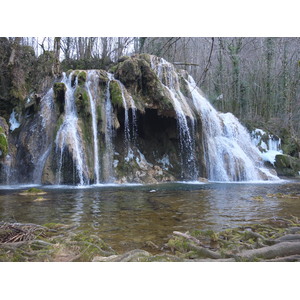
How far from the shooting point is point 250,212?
15.8 feet

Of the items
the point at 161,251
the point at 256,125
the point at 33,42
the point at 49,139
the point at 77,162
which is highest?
the point at 33,42

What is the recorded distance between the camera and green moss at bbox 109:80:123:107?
11141mm

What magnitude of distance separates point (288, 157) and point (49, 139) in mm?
9996

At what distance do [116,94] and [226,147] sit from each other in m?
5.28

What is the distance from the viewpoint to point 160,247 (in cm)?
316

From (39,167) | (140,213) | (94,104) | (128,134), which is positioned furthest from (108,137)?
(140,213)

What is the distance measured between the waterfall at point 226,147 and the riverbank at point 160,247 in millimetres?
8942

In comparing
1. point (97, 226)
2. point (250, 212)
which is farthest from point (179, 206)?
point (97, 226)

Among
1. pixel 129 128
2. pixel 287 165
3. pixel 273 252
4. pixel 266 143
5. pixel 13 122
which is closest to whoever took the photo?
pixel 273 252

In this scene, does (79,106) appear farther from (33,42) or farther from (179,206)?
(179,206)

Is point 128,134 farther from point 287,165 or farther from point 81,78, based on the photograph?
point 287,165

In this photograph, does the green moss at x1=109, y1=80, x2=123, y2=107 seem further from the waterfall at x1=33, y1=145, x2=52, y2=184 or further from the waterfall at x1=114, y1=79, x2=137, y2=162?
the waterfall at x1=33, y1=145, x2=52, y2=184

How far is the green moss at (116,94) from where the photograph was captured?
1114cm
